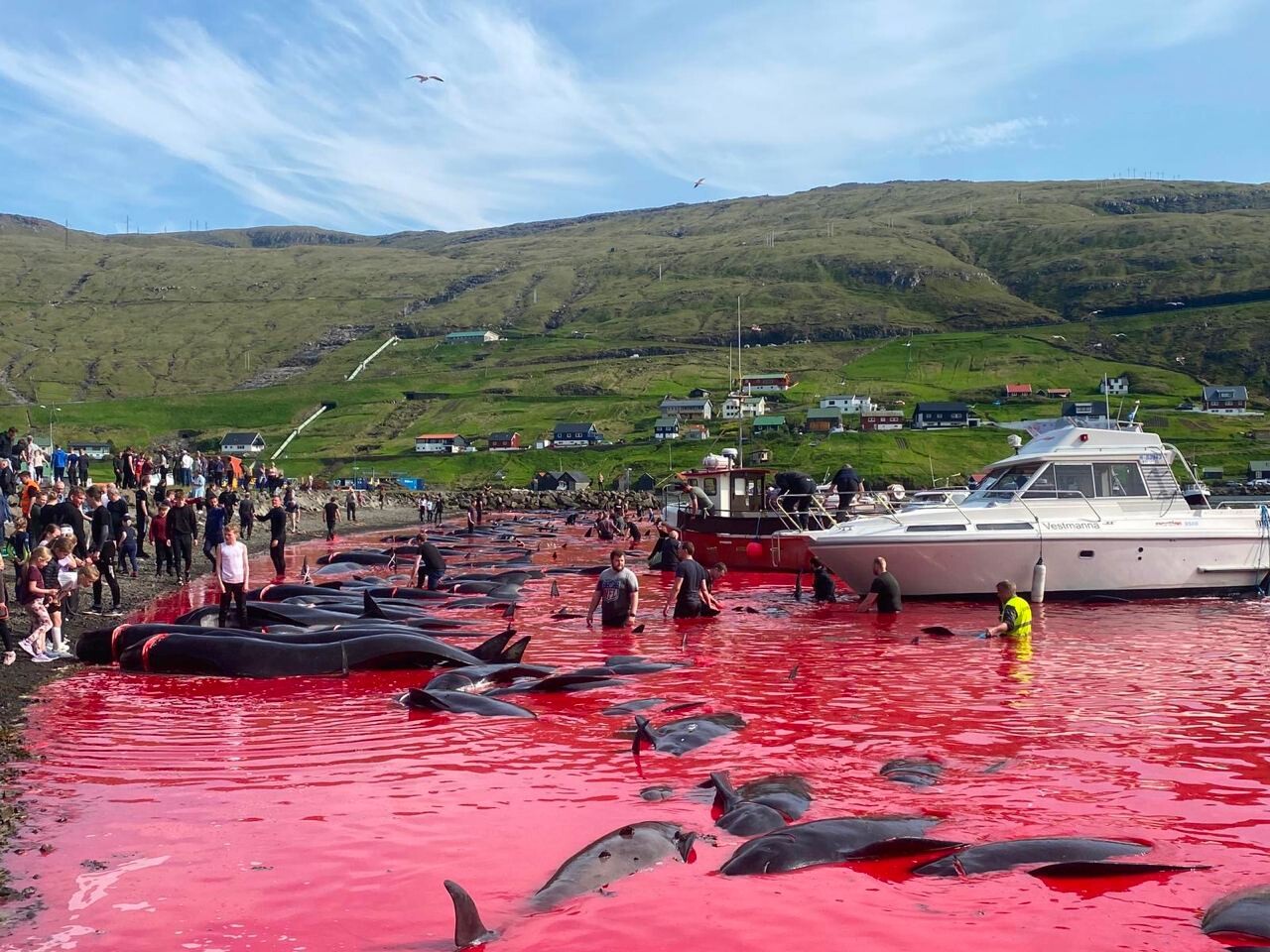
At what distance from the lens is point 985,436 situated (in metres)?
111

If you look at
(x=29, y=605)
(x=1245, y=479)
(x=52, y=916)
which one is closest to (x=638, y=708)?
(x=52, y=916)

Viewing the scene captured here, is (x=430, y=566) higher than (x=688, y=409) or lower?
lower

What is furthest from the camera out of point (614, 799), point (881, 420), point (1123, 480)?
point (881, 420)

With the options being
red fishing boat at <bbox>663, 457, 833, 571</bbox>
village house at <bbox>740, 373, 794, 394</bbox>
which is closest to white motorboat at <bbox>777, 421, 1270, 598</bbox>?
red fishing boat at <bbox>663, 457, 833, 571</bbox>

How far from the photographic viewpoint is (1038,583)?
2630 cm

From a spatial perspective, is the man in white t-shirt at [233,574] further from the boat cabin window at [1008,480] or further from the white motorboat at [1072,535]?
the boat cabin window at [1008,480]

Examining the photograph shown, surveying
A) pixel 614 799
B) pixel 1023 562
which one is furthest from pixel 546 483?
pixel 614 799

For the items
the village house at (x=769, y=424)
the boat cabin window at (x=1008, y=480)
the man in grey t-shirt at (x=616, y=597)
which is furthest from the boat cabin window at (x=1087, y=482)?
the village house at (x=769, y=424)

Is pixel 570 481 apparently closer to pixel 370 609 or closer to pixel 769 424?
pixel 769 424

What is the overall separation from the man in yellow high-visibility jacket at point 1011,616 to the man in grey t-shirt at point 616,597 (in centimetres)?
697

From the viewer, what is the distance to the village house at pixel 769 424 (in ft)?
404

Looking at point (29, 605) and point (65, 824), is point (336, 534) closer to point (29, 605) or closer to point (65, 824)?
point (29, 605)

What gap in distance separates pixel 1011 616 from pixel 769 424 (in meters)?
104

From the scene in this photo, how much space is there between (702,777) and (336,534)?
170ft
